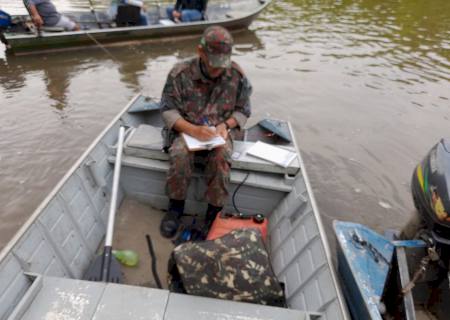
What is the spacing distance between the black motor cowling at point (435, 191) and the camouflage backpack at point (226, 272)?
1126 mm

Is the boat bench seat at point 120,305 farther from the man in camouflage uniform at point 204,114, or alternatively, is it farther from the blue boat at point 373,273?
the man in camouflage uniform at point 204,114

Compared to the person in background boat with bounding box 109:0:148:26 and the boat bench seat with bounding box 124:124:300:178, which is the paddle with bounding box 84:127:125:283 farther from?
the person in background boat with bounding box 109:0:148:26

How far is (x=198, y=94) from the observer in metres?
→ 2.94

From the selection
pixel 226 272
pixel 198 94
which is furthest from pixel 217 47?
pixel 226 272

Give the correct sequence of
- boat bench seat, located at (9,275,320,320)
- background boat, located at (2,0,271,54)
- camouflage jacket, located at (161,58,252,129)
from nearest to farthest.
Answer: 1. boat bench seat, located at (9,275,320,320)
2. camouflage jacket, located at (161,58,252,129)
3. background boat, located at (2,0,271,54)

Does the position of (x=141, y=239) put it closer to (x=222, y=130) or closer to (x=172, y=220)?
(x=172, y=220)

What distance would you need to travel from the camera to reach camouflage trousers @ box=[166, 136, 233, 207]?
2.76m

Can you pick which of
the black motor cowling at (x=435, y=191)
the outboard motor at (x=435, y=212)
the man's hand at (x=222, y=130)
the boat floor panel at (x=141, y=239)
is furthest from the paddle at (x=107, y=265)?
the black motor cowling at (x=435, y=191)

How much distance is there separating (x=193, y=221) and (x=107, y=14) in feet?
25.2

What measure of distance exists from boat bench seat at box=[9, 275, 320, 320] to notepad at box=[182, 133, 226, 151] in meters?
1.24

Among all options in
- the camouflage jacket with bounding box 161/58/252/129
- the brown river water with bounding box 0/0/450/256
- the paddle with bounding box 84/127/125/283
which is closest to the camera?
the paddle with bounding box 84/127/125/283

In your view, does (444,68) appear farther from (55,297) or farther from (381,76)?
(55,297)

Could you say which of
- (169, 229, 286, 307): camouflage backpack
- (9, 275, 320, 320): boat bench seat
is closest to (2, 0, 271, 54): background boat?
(9, 275, 320, 320): boat bench seat

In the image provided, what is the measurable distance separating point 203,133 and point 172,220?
2.74ft
